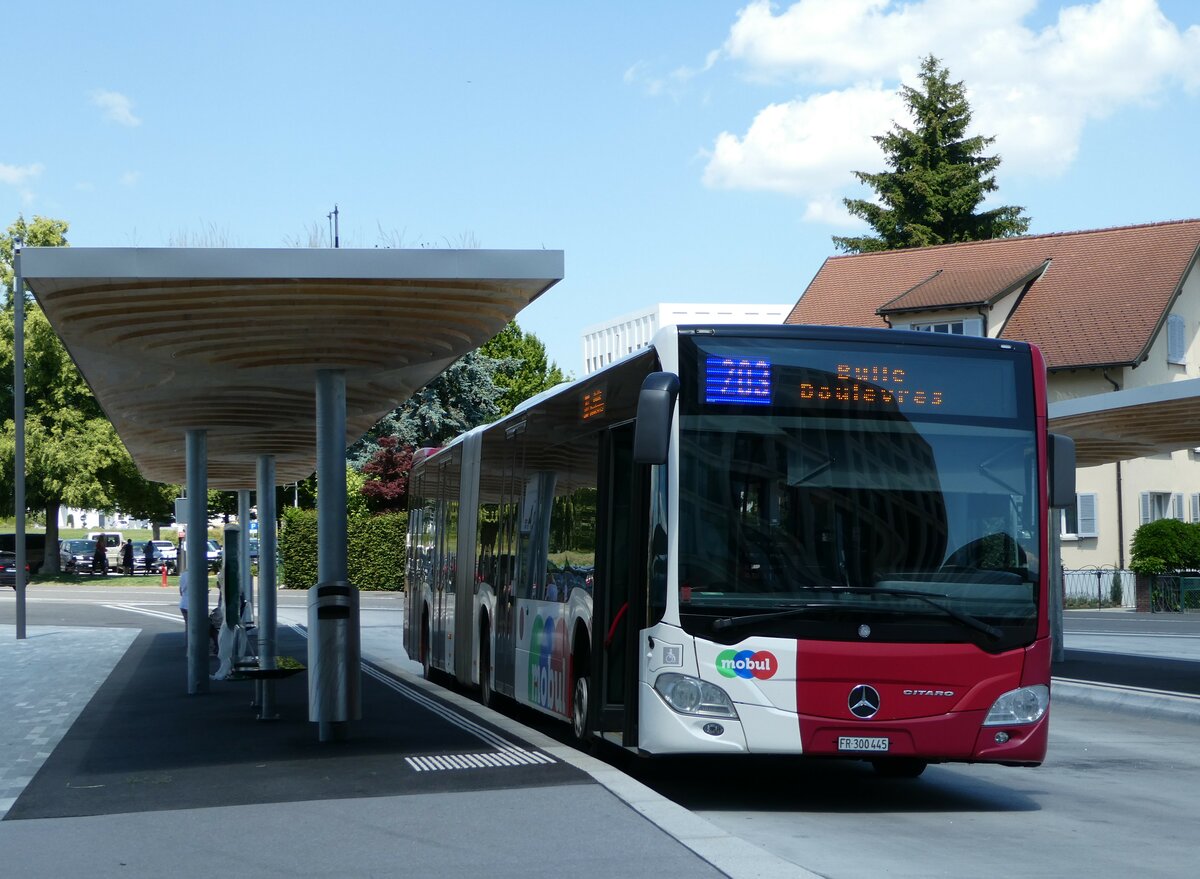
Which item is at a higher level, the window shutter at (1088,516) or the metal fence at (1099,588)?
the window shutter at (1088,516)

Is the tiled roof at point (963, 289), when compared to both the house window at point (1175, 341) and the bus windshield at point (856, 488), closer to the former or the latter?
the house window at point (1175, 341)

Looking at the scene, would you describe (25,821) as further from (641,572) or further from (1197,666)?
(1197,666)

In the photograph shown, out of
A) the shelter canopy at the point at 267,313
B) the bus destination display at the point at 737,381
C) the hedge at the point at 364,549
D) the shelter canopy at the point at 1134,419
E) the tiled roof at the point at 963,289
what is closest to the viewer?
the bus destination display at the point at 737,381

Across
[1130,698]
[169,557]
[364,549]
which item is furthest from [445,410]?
[1130,698]

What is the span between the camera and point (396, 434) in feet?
209

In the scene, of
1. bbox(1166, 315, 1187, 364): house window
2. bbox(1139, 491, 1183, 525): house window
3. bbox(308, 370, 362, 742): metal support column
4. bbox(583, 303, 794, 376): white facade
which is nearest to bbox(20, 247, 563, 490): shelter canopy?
bbox(308, 370, 362, 742): metal support column

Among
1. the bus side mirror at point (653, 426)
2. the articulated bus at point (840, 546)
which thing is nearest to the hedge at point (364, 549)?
the articulated bus at point (840, 546)

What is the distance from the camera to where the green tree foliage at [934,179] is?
6562cm

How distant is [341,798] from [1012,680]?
4.11 metres

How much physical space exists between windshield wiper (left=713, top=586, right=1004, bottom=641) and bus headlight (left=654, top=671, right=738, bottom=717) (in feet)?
1.15

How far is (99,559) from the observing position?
7281 centimetres

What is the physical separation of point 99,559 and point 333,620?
207 feet

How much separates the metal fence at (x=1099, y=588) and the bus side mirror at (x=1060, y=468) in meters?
39.0

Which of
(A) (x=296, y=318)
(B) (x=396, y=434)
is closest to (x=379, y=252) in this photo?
(A) (x=296, y=318)
